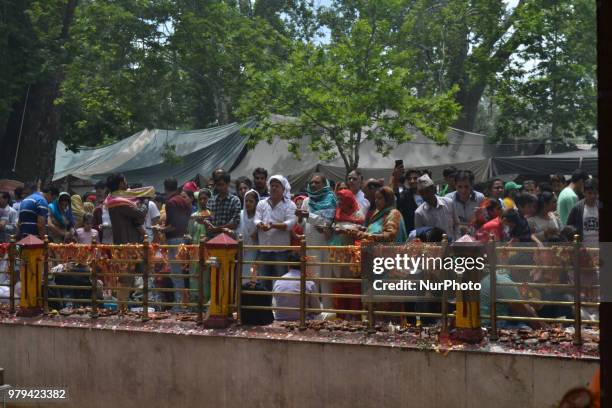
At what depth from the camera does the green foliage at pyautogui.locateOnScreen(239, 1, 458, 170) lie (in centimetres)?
1909

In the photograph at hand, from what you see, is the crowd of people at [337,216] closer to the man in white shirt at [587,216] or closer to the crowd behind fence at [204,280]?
the man in white shirt at [587,216]

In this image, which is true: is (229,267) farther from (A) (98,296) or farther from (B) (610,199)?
(B) (610,199)

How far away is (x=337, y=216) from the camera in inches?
326

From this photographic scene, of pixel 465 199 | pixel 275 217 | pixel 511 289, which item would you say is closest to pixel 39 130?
pixel 275 217

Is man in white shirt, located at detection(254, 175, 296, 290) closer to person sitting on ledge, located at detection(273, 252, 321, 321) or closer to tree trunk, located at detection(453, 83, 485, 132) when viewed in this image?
person sitting on ledge, located at detection(273, 252, 321, 321)

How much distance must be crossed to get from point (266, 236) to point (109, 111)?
1706 centimetres

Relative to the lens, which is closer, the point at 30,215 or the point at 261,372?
the point at 261,372

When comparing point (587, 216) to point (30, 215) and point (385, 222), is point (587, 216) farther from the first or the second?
point (30, 215)

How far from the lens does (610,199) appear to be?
285 centimetres

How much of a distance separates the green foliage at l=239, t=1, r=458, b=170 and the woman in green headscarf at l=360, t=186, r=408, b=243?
1098cm

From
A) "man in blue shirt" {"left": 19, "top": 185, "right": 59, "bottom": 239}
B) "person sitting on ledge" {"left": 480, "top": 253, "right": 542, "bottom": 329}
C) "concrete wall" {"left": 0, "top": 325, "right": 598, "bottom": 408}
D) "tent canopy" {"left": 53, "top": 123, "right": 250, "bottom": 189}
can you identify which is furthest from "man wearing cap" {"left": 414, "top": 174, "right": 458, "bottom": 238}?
"tent canopy" {"left": 53, "top": 123, "right": 250, "bottom": 189}

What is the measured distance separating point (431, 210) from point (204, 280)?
7.61 feet

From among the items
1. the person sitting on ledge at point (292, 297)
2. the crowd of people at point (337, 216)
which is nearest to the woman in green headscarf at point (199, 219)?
the crowd of people at point (337, 216)

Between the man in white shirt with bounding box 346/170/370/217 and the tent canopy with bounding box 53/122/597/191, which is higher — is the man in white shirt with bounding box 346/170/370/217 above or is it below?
below
